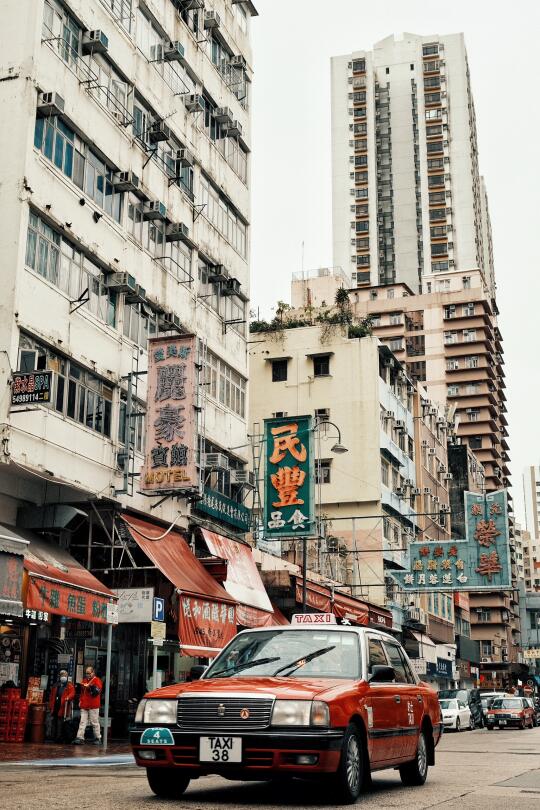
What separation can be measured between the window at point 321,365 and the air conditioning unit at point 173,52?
75.9 ft

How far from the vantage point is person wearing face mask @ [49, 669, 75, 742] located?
20.6 m

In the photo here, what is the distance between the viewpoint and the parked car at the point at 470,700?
134 feet

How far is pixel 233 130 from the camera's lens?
33375mm

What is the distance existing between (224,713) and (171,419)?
15.4m

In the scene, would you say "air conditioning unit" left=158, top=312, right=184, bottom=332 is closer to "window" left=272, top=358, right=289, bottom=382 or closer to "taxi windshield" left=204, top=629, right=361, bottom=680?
"taxi windshield" left=204, top=629, right=361, bottom=680

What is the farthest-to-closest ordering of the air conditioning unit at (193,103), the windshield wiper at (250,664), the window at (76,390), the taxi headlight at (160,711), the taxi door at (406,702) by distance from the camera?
the air conditioning unit at (193,103), the window at (76,390), the taxi door at (406,702), the windshield wiper at (250,664), the taxi headlight at (160,711)

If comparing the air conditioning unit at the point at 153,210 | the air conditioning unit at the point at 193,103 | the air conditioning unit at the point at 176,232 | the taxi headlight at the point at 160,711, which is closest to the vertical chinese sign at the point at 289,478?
the air conditioning unit at the point at 176,232

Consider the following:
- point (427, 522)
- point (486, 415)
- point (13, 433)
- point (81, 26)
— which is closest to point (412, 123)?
point (486, 415)

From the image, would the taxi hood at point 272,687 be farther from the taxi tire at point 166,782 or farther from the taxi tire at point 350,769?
the taxi tire at point 166,782

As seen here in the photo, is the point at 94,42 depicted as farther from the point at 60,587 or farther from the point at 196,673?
the point at 196,673

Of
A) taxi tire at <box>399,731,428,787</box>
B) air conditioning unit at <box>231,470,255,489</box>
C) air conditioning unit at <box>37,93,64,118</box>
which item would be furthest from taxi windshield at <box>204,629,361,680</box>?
air conditioning unit at <box>231,470,255,489</box>

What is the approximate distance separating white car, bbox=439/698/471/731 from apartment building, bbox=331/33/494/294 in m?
76.2

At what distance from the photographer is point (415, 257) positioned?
112812 mm

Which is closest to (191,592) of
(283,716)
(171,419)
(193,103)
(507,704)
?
(171,419)
